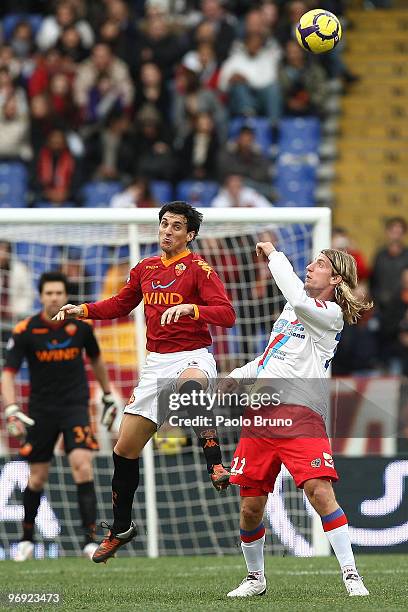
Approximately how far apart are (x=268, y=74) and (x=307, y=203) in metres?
1.98

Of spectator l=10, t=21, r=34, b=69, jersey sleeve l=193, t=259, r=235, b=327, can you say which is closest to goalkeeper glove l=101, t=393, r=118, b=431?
jersey sleeve l=193, t=259, r=235, b=327

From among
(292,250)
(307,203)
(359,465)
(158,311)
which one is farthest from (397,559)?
(307,203)

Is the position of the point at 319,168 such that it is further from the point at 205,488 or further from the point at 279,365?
the point at 279,365

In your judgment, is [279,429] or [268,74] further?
[268,74]

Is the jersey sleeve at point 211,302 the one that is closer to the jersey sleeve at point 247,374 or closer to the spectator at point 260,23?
the jersey sleeve at point 247,374

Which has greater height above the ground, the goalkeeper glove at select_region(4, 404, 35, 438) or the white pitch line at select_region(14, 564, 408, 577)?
the goalkeeper glove at select_region(4, 404, 35, 438)

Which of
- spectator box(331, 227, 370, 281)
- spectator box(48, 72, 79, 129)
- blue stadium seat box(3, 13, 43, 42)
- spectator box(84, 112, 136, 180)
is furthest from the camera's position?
blue stadium seat box(3, 13, 43, 42)

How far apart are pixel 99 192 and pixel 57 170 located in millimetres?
633

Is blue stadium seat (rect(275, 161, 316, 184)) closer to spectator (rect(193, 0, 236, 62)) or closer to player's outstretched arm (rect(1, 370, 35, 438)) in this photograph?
spectator (rect(193, 0, 236, 62))

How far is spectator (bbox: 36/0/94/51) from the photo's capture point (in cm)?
1917

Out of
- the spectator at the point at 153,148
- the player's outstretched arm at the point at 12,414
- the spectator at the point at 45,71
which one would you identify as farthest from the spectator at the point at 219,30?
the player's outstretched arm at the point at 12,414

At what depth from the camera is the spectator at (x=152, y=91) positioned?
705 inches

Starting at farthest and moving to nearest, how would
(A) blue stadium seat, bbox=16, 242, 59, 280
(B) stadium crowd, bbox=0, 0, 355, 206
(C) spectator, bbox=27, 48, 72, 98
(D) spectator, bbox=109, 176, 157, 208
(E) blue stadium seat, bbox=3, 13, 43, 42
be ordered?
(E) blue stadium seat, bbox=3, 13, 43, 42 < (C) spectator, bbox=27, 48, 72, 98 < (B) stadium crowd, bbox=0, 0, 355, 206 < (D) spectator, bbox=109, 176, 157, 208 < (A) blue stadium seat, bbox=16, 242, 59, 280

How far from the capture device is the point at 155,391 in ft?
26.4
